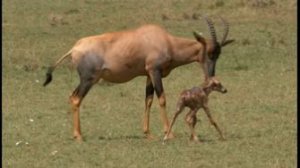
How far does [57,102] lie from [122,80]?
11.1 feet

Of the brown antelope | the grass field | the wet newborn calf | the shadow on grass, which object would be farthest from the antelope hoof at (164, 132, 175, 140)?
the shadow on grass

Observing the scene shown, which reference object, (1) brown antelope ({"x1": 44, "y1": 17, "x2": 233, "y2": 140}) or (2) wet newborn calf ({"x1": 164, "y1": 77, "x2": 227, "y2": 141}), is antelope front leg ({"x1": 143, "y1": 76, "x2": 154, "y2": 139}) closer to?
(1) brown antelope ({"x1": 44, "y1": 17, "x2": 233, "y2": 140})

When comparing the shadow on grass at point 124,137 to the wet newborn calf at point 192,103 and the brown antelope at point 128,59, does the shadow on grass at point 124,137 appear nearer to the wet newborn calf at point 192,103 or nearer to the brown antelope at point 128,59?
the brown antelope at point 128,59

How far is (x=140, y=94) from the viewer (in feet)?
61.2

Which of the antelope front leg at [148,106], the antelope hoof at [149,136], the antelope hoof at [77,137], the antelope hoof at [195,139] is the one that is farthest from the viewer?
the antelope front leg at [148,106]

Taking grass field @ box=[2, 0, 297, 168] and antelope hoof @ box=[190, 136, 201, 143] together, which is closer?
grass field @ box=[2, 0, 297, 168]

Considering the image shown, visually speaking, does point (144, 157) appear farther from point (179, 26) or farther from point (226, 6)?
point (226, 6)

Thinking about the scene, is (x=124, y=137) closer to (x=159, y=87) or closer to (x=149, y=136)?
(x=149, y=136)

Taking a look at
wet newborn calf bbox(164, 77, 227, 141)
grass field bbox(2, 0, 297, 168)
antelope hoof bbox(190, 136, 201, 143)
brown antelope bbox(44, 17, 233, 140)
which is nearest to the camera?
grass field bbox(2, 0, 297, 168)

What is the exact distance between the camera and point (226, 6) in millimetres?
28953

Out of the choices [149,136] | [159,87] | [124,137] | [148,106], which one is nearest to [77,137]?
[124,137]

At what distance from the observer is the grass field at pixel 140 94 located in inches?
488

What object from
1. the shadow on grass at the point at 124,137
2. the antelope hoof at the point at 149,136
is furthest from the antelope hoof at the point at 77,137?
the antelope hoof at the point at 149,136

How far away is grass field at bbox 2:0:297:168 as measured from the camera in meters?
12.4
